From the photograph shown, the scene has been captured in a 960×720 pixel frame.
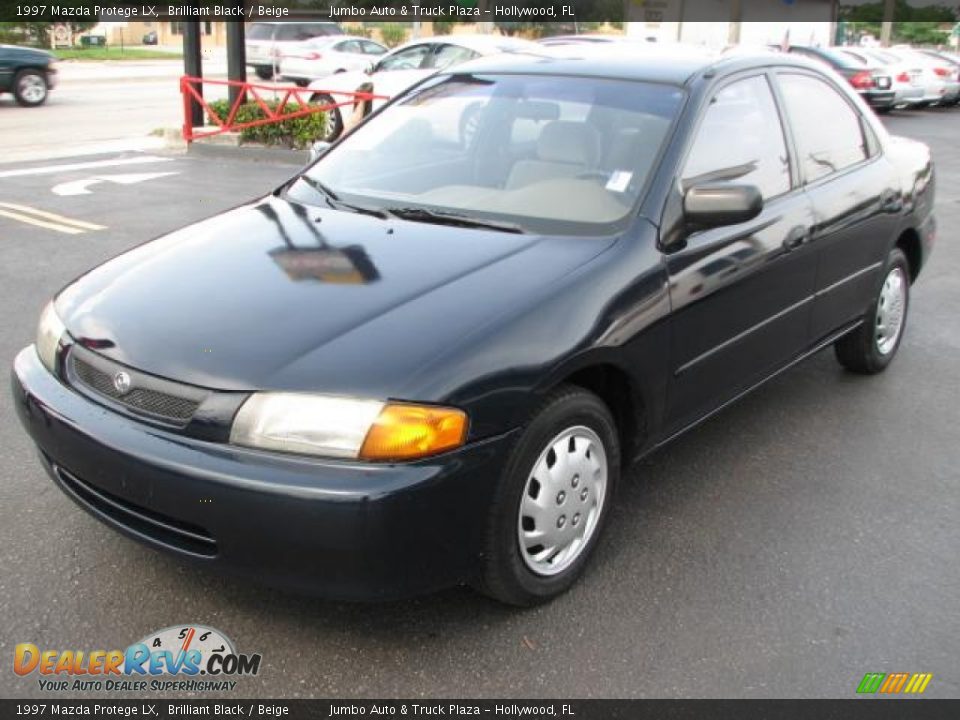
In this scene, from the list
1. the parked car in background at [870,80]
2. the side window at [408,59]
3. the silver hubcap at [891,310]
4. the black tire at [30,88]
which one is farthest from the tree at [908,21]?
the silver hubcap at [891,310]

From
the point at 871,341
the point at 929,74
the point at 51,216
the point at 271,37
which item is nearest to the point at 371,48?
the point at 271,37

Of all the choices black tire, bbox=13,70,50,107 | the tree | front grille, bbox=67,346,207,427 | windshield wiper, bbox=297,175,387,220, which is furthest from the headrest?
the tree

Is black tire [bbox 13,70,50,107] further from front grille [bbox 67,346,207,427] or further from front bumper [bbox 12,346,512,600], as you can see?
front bumper [bbox 12,346,512,600]

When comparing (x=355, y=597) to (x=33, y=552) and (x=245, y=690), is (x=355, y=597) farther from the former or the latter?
(x=33, y=552)

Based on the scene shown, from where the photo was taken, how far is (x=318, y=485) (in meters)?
2.47

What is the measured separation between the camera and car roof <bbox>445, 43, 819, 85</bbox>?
3.86 m

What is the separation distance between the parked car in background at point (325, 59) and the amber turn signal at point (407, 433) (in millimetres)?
23604

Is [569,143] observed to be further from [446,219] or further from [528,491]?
[528,491]

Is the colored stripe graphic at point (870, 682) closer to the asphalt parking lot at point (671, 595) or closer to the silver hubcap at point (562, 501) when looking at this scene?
the asphalt parking lot at point (671, 595)

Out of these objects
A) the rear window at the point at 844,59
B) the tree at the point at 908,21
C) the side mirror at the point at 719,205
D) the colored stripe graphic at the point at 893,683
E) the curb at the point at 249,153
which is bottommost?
the colored stripe graphic at the point at 893,683

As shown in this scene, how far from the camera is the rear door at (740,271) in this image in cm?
344

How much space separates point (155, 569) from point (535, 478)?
1.29 meters

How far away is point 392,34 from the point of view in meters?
50.7

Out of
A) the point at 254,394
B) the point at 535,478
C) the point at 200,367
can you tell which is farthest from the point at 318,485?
the point at 535,478
